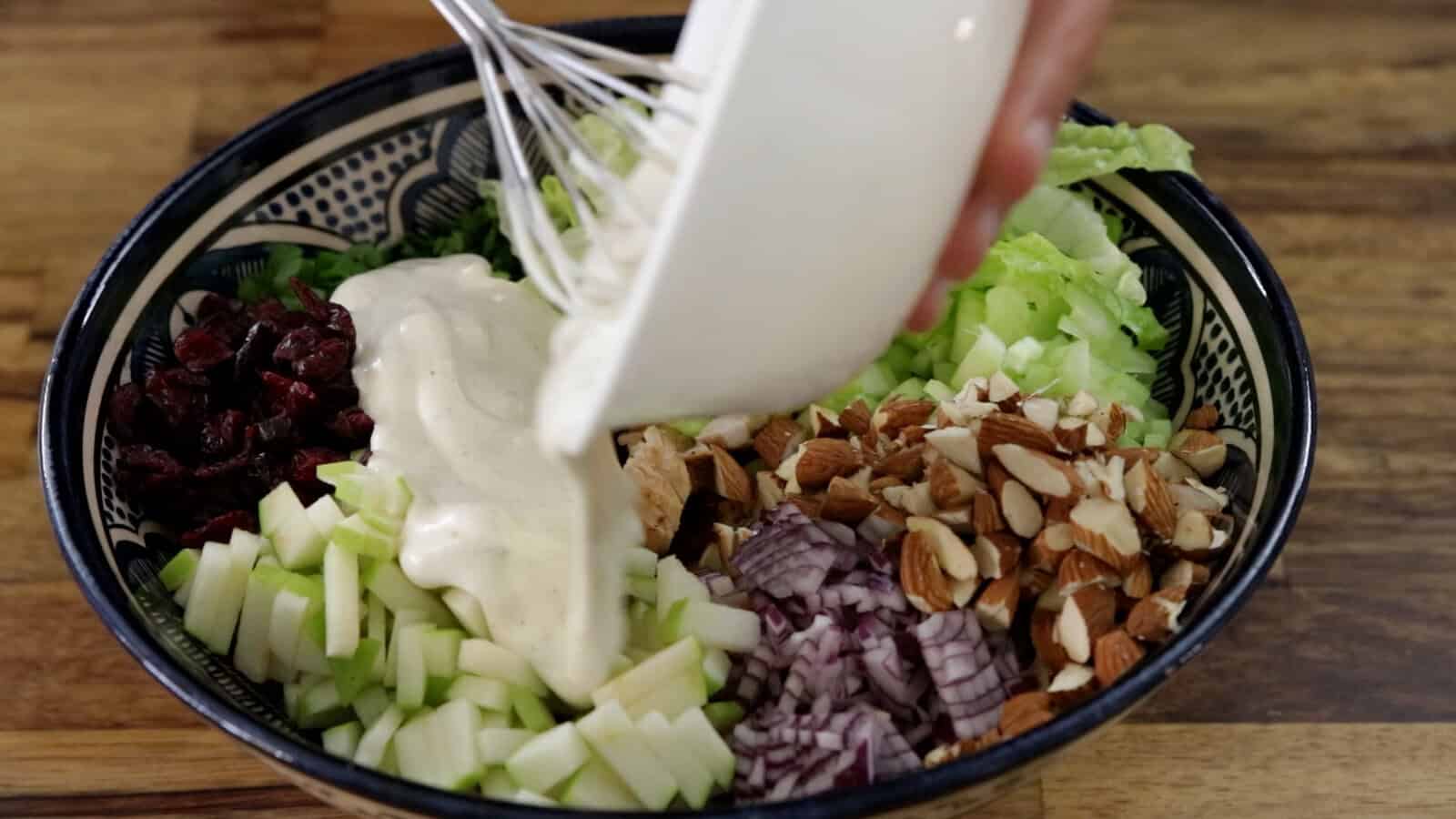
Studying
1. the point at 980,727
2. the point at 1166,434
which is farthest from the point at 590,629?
the point at 1166,434

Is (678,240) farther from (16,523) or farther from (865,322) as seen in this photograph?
(16,523)

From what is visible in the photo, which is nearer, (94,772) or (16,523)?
(94,772)

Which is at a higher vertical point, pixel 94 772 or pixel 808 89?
pixel 808 89

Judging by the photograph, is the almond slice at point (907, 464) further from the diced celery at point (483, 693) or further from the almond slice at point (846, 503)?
the diced celery at point (483, 693)

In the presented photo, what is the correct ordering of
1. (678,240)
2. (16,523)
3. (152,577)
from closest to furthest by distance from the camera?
1. (678,240)
2. (152,577)
3. (16,523)

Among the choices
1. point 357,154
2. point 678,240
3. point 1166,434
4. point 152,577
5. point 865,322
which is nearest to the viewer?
point 678,240

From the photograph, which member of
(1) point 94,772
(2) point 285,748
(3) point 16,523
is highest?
(2) point 285,748

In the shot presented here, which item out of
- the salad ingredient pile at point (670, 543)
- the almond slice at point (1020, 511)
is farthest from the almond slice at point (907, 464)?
the almond slice at point (1020, 511)

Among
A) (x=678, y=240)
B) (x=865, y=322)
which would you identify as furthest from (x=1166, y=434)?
(x=678, y=240)
